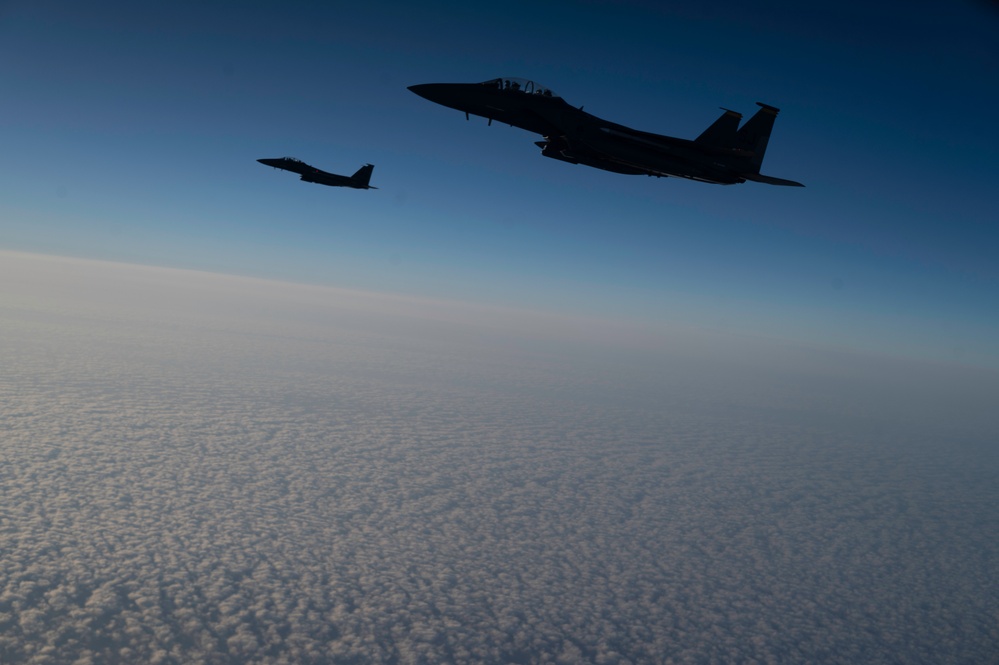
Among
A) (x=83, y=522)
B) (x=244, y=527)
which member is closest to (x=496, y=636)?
(x=244, y=527)

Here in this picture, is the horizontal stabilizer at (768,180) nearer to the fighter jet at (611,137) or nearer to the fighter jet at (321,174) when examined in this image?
the fighter jet at (611,137)

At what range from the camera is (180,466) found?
4766 centimetres

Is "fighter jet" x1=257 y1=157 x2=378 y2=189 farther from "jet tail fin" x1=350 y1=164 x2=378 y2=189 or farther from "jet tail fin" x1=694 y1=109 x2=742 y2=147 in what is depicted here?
Answer: "jet tail fin" x1=694 y1=109 x2=742 y2=147

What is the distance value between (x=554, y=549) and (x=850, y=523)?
32676 millimetres

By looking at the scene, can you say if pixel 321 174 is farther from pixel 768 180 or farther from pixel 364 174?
pixel 768 180

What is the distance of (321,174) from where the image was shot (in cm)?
3597

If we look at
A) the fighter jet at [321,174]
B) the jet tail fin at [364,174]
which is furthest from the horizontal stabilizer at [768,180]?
the jet tail fin at [364,174]

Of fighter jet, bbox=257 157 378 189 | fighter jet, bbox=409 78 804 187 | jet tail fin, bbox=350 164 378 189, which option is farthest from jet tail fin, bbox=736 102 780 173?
jet tail fin, bbox=350 164 378 189

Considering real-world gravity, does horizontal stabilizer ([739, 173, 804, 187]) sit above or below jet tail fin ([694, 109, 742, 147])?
below

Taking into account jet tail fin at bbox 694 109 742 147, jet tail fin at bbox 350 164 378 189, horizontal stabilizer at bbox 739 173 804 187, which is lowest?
horizontal stabilizer at bbox 739 173 804 187

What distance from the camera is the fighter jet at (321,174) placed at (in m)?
35.7

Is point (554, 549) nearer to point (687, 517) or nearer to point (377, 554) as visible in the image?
point (377, 554)

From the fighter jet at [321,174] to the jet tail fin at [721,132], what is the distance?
77.0ft

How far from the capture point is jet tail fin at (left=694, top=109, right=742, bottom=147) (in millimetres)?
17141
